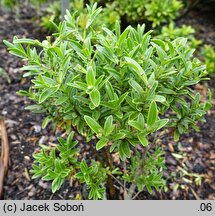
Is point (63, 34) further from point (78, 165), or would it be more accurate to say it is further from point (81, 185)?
point (81, 185)

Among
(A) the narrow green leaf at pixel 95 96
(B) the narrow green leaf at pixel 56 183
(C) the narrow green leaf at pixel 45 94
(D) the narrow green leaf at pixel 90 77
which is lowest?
(B) the narrow green leaf at pixel 56 183

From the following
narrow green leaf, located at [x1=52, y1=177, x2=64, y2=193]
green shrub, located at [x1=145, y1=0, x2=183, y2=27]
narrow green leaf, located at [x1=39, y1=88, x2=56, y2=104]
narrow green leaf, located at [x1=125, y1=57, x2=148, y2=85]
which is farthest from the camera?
green shrub, located at [x1=145, y1=0, x2=183, y2=27]

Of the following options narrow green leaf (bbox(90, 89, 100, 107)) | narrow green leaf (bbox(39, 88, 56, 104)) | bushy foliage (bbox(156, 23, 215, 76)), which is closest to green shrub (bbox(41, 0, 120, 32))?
bushy foliage (bbox(156, 23, 215, 76))

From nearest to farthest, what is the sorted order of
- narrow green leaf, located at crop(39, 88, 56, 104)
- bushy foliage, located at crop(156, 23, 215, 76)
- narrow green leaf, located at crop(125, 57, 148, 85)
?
narrow green leaf, located at crop(125, 57, 148, 85), narrow green leaf, located at crop(39, 88, 56, 104), bushy foliage, located at crop(156, 23, 215, 76)

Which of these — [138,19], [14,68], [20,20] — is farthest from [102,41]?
[20,20]

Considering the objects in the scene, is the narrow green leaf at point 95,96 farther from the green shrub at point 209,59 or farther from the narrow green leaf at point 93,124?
the green shrub at point 209,59

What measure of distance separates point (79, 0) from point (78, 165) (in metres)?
2.24

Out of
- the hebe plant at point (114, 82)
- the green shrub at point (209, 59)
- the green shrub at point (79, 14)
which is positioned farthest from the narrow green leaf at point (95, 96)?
the green shrub at point (209, 59)

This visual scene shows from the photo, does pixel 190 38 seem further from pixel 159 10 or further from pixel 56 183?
pixel 56 183

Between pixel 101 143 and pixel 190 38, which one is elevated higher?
pixel 190 38

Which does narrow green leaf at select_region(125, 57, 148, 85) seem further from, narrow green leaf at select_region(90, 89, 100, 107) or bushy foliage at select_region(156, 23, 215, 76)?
bushy foliage at select_region(156, 23, 215, 76)

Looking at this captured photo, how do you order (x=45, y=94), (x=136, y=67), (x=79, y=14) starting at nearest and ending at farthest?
(x=136, y=67) < (x=45, y=94) < (x=79, y=14)

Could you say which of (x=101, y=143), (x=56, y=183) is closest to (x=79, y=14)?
(x=56, y=183)

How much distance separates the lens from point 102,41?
1726 mm
